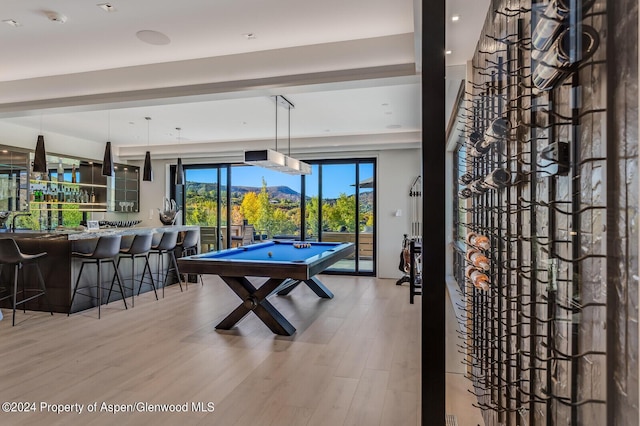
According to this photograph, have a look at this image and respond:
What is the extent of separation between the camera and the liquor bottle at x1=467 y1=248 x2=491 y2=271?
1.93 meters

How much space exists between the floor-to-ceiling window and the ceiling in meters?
2.65

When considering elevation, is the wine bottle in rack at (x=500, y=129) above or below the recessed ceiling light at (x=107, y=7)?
below

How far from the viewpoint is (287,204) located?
29.5 ft

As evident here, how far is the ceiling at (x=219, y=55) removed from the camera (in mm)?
3078

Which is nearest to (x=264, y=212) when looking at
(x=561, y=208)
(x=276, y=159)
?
(x=276, y=159)

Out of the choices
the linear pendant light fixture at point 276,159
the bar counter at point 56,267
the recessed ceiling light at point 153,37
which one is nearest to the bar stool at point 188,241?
the bar counter at point 56,267

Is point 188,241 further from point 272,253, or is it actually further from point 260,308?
point 260,308

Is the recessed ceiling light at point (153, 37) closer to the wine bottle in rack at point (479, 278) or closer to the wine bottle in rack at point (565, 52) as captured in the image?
the wine bottle in rack at point (479, 278)

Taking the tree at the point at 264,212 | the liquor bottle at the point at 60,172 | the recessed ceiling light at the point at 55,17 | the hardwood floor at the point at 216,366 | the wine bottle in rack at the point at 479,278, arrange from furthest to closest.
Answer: the tree at the point at 264,212
the liquor bottle at the point at 60,172
the recessed ceiling light at the point at 55,17
the hardwood floor at the point at 216,366
the wine bottle in rack at the point at 479,278

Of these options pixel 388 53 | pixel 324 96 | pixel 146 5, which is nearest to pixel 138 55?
pixel 146 5

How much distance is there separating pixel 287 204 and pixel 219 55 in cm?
512

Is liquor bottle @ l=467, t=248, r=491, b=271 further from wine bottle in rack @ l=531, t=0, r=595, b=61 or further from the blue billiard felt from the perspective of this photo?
the blue billiard felt

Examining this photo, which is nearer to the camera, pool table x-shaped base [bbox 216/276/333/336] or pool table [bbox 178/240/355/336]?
pool table [bbox 178/240/355/336]

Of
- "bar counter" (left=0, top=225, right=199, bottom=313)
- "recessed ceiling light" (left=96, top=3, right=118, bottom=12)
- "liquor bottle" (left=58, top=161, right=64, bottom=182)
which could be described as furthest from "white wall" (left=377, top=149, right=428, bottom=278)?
"liquor bottle" (left=58, top=161, right=64, bottom=182)
